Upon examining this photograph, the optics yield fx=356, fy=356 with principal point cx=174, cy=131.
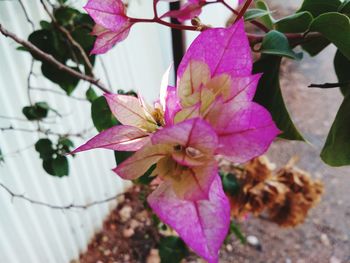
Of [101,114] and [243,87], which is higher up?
[243,87]

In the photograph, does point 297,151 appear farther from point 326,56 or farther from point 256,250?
point 326,56

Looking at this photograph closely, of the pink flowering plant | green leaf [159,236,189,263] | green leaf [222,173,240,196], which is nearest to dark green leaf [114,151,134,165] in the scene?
the pink flowering plant

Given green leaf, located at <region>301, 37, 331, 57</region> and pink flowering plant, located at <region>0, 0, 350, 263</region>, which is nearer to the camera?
pink flowering plant, located at <region>0, 0, 350, 263</region>

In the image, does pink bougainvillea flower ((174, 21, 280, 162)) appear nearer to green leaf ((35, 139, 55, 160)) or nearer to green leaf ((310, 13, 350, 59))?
green leaf ((310, 13, 350, 59))

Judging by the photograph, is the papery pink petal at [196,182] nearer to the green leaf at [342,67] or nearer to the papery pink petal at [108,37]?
the papery pink petal at [108,37]

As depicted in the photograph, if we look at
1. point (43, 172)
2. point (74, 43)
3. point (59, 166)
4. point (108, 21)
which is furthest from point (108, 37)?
point (43, 172)

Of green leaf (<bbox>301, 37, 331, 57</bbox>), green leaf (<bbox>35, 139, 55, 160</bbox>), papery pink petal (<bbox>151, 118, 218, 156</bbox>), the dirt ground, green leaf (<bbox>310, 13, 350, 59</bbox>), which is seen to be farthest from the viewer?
the dirt ground

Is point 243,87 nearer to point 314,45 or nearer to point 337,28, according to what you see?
point 337,28
